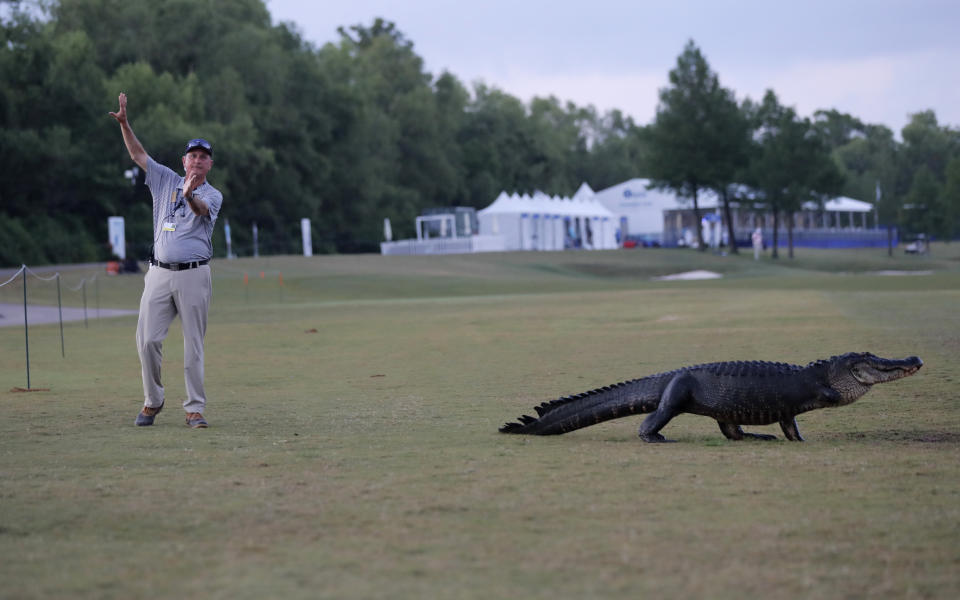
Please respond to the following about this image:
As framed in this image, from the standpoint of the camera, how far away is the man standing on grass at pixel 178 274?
9.02 m

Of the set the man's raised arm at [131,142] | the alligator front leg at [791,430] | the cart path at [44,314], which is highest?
the man's raised arm at [131,142]

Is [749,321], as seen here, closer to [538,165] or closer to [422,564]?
[422,564]

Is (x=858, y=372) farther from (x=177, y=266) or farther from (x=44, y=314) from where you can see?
(x=44, y=314)

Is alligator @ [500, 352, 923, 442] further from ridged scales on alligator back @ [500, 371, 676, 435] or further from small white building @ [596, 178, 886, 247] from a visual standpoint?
small white building @ [596, 178, 886, 247]

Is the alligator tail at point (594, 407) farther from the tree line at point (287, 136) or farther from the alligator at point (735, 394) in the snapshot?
the tree line at point (287, 136)

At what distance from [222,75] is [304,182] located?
1328cm

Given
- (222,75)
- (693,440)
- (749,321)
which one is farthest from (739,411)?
(222,75)

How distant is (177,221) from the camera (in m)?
9.04

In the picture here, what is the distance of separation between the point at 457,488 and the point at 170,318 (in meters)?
4.10

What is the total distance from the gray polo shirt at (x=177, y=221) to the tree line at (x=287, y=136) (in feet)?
177

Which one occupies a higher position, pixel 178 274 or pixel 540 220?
pixel 540 220

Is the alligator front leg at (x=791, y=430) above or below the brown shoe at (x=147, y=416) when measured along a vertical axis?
below

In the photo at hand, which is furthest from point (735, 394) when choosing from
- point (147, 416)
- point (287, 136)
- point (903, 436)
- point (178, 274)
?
point (287, 136)

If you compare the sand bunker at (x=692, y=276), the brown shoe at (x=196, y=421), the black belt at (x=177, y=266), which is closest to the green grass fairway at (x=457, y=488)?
the brown shoe at (x=196, y=421)
